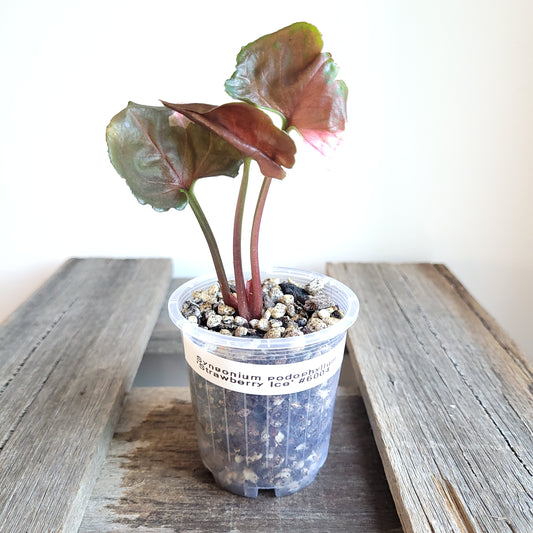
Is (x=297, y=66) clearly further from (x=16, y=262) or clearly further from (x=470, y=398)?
(x=16, y=262)

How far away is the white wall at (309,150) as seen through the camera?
0.86 metres

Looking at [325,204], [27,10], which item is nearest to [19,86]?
[27,10]

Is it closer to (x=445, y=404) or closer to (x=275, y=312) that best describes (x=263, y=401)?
(x=275, y=312)

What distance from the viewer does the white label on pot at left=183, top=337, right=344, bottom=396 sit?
490 millimetres

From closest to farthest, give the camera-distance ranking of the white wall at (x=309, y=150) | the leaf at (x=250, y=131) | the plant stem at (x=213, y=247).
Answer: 1. the leaf at (x=250, y=131)
2. the plant stem at (x=213, y=247)
3. the white wall at (x=309, y=150)

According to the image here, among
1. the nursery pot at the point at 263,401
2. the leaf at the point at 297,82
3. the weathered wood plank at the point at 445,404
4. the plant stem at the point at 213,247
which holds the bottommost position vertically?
the weathered wood plank at the point at 445,404

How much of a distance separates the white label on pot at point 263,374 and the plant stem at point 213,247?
0.07 metres

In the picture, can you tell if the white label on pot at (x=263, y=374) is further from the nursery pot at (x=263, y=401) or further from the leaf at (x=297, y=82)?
the leaf at (x=297, y=82)

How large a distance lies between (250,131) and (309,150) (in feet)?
1.59

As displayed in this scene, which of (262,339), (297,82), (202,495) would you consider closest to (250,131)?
(297,82)

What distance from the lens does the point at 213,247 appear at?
0.55 m

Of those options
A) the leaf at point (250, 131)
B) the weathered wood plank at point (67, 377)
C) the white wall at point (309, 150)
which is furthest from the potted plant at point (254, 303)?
the white wall at point (309, 150)

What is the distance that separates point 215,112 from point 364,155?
55cm

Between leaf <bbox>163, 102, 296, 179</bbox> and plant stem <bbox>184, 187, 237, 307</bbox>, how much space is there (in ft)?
0.34
